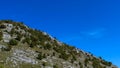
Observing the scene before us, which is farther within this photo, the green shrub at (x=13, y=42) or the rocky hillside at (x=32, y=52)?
the green shrub at (x=13, y=42)

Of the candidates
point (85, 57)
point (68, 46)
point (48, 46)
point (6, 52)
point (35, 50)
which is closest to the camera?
point (6, 52)

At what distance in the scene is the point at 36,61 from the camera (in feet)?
124

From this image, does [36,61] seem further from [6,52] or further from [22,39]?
[22,39]

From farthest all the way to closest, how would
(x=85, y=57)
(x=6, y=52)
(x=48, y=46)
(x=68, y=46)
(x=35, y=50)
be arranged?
1. (x=68, y=46)
2. (x=85, y=57)
3. (x=48, y=46)
4. (x=35, y=50)
5. (x=6, y=52)

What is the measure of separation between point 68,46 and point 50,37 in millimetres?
3593

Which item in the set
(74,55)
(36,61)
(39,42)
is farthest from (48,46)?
(36,61)

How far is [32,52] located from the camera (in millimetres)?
40094

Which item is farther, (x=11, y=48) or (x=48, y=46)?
(x=48, y=46)

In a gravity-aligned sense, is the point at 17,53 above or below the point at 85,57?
below

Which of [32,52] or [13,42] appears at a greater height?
[13,42]

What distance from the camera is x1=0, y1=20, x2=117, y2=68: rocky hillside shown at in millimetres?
36312

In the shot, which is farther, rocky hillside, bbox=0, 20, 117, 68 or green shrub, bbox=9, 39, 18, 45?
green shrub, bbox=9, 39, 18, 45

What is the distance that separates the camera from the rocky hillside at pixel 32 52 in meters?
36.3

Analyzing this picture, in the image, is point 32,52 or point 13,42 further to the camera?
point 13,42
